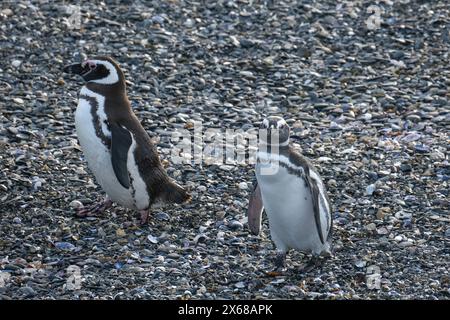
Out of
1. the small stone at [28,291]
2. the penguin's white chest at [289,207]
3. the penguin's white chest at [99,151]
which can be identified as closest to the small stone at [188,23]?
the penguin's white chest at [99,151]

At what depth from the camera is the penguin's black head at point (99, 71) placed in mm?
7512

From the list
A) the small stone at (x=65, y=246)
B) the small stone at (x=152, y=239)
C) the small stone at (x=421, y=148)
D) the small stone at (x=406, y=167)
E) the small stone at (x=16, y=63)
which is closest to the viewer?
the small stone at (x=65, y=246)

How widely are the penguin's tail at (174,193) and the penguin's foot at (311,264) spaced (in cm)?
117

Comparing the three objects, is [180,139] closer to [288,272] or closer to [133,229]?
[133,229]

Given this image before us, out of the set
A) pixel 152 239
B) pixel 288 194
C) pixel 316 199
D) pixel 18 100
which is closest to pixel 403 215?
pixel 316 199

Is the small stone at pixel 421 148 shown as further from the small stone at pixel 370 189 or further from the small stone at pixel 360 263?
the small stone at pixel 360 263

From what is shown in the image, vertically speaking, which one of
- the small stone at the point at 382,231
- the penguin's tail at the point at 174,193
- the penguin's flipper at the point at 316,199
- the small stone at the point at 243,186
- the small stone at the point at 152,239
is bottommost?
the small stone at the point at 243,186

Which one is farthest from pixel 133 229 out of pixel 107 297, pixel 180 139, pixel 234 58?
pixel 234 58

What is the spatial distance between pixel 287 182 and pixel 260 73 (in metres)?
3.65

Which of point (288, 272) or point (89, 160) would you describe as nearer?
point (288, 272)

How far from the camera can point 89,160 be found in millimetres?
7379

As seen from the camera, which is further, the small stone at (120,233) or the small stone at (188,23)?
the small stone at (188,23)

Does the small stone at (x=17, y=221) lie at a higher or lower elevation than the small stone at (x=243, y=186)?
higher

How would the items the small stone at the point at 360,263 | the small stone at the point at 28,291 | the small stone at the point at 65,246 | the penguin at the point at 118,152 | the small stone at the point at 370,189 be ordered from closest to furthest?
1. the small stone at the point at 28,291
2. the small stone at the point at 360,263
3. the small stone at the point at 65,246
4. the penguin at the point at 118,152
5. the small stone at the point at 370,189
